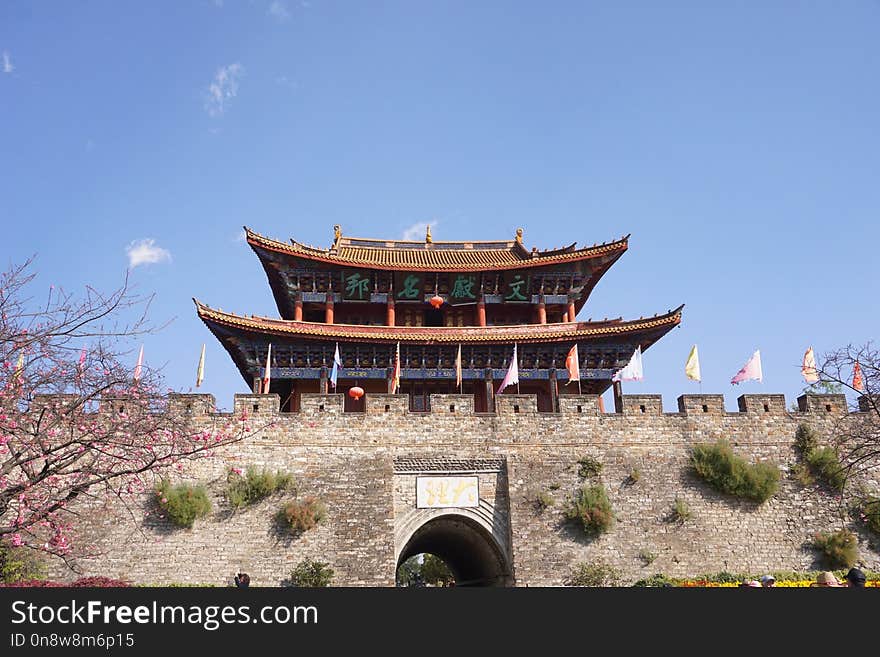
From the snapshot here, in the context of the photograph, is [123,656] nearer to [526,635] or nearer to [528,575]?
[526,635]

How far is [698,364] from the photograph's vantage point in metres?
18.8

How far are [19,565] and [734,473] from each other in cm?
1462

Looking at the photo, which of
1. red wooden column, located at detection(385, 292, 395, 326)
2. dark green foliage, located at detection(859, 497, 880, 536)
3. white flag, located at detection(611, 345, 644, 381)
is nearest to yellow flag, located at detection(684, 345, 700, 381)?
white flag, located at detection(611, 345, 644, 381)

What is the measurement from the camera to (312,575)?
1355 cm

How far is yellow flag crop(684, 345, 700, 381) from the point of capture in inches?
735

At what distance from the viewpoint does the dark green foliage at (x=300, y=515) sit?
14.0 meters

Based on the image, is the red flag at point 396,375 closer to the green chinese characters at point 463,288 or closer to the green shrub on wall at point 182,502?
the green chinese characters at point 463,288

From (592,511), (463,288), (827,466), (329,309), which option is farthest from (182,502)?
(827,466)

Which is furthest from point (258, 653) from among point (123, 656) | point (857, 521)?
point (857, 521)

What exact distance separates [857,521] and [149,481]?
15.3m

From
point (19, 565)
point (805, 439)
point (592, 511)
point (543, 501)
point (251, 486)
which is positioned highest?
point (805, 439)

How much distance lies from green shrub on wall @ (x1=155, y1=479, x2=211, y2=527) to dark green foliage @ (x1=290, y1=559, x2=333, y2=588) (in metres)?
2.31

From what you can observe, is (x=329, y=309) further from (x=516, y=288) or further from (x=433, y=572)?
(x=433, y=572)

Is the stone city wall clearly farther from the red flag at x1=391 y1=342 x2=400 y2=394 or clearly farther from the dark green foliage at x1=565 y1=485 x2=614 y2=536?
the red flag at x1=391 y1=342 x2=400 y2=394
